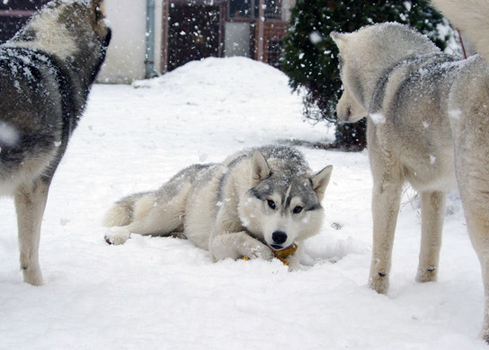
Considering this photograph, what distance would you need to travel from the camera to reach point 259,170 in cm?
437

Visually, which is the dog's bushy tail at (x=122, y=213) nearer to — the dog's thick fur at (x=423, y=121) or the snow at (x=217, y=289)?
the snow at (x=217, y=289)

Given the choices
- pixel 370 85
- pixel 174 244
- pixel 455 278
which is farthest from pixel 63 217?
pixel 455 278

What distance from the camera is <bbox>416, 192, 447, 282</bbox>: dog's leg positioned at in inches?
141

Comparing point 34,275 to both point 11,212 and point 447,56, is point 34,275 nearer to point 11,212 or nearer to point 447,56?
point 11,212

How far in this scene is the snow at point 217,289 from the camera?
8.09 feet

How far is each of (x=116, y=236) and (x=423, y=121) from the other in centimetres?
279

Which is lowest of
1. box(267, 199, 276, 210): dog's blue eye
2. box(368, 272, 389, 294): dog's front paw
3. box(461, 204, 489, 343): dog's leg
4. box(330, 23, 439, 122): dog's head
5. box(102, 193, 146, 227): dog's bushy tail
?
box(102, 193, 146, 227): dog's bushy tail

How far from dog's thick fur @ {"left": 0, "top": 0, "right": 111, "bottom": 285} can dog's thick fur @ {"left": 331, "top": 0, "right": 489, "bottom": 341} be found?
1890 mm

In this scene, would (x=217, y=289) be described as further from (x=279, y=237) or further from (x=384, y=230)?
(x=384, y=230)

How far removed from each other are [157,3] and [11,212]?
12.0 meters

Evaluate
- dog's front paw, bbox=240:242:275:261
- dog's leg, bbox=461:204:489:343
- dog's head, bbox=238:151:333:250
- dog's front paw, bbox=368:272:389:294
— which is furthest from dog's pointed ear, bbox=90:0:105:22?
dog's leg, bbox=461:204:489:343

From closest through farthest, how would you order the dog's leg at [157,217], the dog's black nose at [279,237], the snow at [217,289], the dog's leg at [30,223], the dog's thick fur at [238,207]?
the snow at [217,289] < the dog's leg at [30,223] < the dog's black nose at [279,237] < the dog's thick fur at [238,207] < the dog's leg at [157,217]

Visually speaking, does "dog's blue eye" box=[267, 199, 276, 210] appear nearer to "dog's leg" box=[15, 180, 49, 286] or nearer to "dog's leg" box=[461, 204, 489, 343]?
"dog's leg" box=[15, 180, 49, 286]

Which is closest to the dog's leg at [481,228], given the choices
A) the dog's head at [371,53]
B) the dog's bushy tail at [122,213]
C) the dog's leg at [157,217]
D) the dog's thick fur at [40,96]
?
the dog's head at [371,53]
